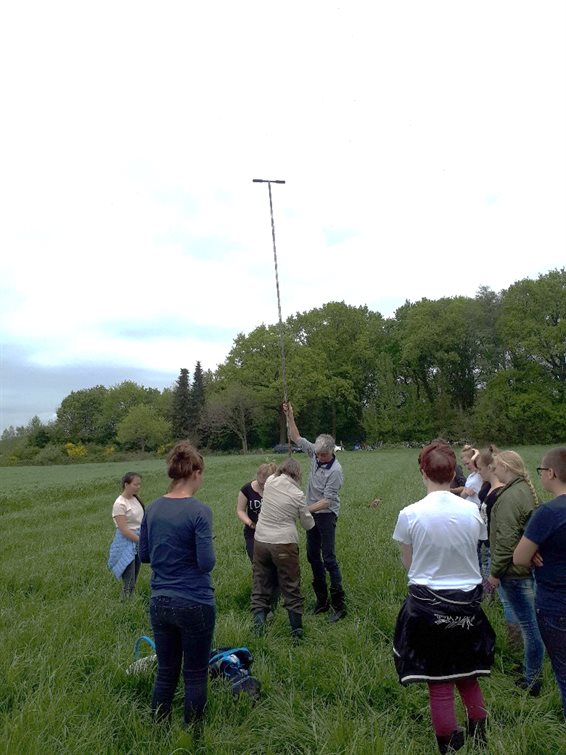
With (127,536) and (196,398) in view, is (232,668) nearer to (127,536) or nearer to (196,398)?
(127,536)

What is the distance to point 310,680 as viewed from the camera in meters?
4.54

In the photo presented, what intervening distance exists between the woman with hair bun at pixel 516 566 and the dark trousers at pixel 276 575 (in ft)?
6.39

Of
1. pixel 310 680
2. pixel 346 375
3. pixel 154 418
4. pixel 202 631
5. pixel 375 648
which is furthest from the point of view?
pixel 154 418

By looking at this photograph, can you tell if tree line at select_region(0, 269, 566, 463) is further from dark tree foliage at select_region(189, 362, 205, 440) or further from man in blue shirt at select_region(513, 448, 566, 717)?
man in blue shirt at select_region(513, 448, 566, 717)

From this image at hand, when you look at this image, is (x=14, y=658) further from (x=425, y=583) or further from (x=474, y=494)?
(x=474, y=494)

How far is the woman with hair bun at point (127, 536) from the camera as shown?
21.9 ft

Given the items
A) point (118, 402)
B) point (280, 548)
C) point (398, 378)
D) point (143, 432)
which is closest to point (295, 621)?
point (280, 548)

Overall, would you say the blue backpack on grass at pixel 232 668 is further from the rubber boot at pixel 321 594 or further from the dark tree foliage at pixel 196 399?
the dark tree foliage at pixel 196 399

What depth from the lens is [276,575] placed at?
20.0 ft

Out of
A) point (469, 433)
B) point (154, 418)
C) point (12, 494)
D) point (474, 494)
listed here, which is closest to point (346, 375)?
point (469, 433)

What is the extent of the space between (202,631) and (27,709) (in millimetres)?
1221

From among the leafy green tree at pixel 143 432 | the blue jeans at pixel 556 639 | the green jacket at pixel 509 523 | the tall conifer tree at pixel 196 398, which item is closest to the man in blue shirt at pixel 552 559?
the blue jeans at pixel 556 639

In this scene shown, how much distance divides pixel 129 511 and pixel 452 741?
4.41 meters

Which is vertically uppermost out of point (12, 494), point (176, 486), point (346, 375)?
point (346, 375)
